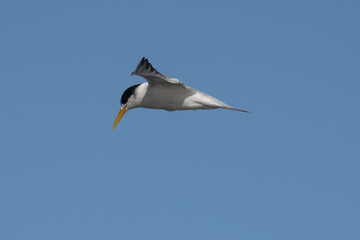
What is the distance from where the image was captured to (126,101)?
12547 mm

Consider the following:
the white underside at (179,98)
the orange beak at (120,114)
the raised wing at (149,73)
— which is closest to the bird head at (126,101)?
the orange beak at (120,114)

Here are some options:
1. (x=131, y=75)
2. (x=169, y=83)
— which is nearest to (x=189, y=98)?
(x=169, y=83)

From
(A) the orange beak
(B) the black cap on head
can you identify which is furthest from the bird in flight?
(A) the orange beak

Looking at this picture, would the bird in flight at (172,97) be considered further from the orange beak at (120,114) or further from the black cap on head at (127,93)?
the orange beak at (120,114)

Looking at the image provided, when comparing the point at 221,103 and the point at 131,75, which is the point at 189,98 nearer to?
the point at 221,103

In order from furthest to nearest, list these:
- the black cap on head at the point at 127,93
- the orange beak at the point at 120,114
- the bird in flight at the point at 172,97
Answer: the orange beak at the point at 120,114 → the black cap on head at the point at 127,93 → the bird in flight at the point at 172,97

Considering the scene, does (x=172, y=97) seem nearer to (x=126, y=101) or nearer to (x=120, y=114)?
(x=126, y=101)

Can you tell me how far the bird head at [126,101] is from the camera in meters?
12.4

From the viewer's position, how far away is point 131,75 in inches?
424

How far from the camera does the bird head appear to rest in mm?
12359

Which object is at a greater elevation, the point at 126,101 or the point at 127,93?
the point at 127,93

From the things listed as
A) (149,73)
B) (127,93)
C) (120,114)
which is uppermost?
(127,93)

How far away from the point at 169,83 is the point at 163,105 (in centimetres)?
48

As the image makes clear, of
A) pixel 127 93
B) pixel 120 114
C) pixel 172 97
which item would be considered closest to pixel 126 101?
pixel 127 93
